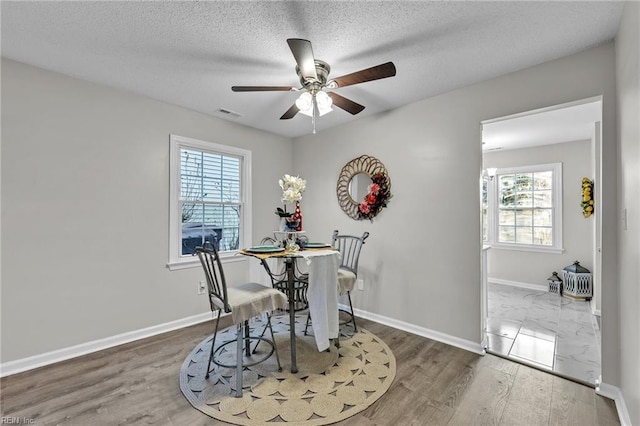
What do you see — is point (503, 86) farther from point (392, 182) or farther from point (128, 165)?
point (128, 165)

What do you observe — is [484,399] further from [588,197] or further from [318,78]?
[588,197]

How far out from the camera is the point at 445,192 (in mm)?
2904

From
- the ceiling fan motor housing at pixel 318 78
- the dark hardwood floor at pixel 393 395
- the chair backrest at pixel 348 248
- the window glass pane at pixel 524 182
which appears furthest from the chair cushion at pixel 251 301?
the window glass pane at pixel 524 182

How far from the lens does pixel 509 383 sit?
7.06ft

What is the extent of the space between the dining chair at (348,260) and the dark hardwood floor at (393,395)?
30.1 inches

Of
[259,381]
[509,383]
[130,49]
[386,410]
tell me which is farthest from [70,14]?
[509,383]

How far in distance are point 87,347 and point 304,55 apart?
10.3 ft

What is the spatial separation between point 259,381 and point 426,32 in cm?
281

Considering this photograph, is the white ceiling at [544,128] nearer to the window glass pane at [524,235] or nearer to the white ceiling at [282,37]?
the white ceiling at [282,37]

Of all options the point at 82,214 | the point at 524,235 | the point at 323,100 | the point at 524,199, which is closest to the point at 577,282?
the point at 524,235

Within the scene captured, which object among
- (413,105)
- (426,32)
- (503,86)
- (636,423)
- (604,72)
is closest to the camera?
(636,423)

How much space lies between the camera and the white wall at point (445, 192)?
2068 mm

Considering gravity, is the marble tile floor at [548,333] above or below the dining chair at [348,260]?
below

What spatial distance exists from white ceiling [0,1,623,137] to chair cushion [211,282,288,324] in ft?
6.10
